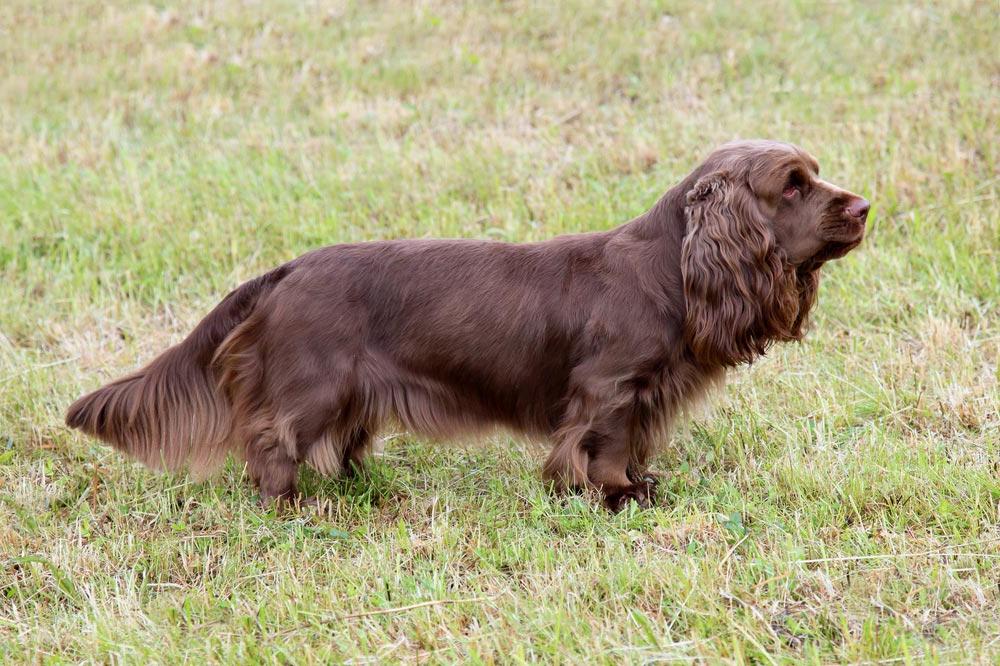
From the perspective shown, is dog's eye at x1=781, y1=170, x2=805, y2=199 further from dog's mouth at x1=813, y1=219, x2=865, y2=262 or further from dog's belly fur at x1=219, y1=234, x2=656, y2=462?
dog's belly fur at x1=219, y1=234, x2=656, y2=462

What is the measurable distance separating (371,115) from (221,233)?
1.95 metres

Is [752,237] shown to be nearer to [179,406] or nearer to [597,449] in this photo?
[597,449]

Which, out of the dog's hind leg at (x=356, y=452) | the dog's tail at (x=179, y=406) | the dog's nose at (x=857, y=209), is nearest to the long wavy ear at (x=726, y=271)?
the dog's nose at (x=857, y=209)

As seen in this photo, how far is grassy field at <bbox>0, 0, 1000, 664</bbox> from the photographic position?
2924 mm

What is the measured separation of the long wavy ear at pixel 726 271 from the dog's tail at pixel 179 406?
140 centimetres

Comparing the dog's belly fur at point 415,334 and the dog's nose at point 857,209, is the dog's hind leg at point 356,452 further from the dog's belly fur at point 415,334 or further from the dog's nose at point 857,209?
the dog's nose at point 857,209

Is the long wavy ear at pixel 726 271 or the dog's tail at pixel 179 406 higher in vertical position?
the long wavy ear at pixel 726 271

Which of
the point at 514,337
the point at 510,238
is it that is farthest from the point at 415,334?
→ the point at 510,238

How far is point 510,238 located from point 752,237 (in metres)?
2.38

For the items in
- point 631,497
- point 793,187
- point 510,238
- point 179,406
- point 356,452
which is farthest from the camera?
point 510,238

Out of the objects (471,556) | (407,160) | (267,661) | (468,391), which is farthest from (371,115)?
(267,661)

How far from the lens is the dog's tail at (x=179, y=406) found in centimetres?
382

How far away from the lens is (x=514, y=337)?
12.2 feet

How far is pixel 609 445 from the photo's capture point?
145 inches
